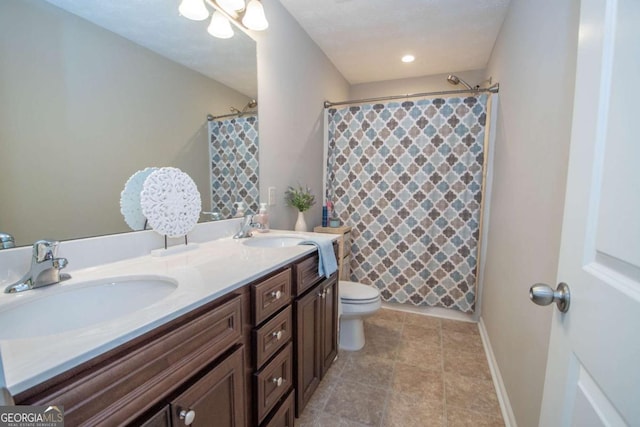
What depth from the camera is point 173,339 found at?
0.66m

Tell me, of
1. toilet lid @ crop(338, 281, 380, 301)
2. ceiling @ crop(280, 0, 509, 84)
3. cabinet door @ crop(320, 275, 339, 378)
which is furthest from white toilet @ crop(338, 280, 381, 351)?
ceiling @ crop(280, 0, 509, 84)

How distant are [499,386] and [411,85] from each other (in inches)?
118

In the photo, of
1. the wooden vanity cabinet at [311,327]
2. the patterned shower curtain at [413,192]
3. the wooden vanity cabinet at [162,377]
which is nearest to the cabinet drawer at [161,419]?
the wooden vanity cabinet at [162,377]

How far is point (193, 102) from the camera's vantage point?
53.2 inches

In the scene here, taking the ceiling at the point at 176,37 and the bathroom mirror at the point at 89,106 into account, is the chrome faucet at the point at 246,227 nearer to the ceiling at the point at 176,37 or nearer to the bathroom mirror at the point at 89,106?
the bathroom mirror at the point at 89,106

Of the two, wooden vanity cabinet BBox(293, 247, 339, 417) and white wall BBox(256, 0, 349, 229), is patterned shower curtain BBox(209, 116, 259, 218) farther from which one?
wooden vanity cabinet BBox(293, 247, 339, 417)

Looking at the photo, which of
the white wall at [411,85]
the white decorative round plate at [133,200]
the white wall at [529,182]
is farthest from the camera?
the white wall at [411,85]

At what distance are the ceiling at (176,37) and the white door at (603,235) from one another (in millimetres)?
1411

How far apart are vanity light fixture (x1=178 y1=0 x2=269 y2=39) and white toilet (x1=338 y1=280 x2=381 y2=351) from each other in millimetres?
1746

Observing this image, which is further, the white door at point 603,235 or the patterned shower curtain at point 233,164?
the patterned shower curtain at point 233,164

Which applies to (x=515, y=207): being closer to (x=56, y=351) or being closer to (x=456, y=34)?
(x=456, y=34)

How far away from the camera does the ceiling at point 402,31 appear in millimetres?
1935

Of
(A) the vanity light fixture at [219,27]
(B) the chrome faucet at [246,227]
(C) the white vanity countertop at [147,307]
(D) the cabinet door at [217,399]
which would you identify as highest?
(A) the vanity light fixture at [219,27]

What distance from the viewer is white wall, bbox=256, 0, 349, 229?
1855 mm
